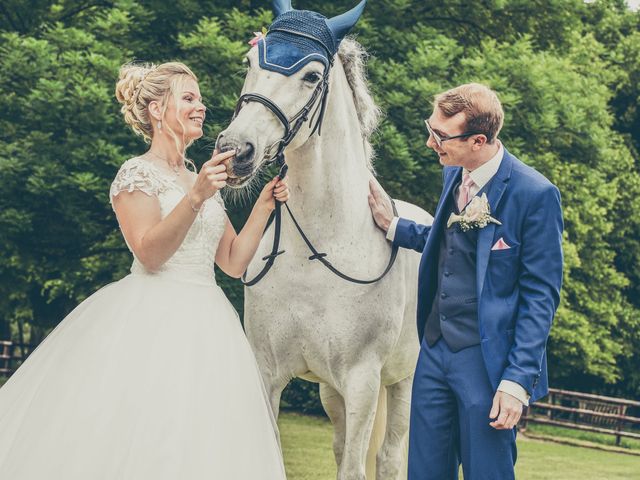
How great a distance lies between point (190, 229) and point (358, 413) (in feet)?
4.16

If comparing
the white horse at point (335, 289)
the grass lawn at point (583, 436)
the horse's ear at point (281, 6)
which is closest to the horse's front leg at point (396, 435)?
the white horse at point (335, 289)

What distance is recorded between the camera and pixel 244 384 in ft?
14.3

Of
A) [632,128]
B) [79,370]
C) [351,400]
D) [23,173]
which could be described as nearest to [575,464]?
[23,173]

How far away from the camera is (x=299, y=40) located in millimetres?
4539

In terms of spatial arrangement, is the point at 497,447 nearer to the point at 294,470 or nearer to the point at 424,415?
the point at 424,415

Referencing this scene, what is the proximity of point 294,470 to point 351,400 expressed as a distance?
759 cm

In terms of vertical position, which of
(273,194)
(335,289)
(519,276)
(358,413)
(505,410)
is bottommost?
(358,413)

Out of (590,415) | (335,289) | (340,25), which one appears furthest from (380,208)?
(590,415)

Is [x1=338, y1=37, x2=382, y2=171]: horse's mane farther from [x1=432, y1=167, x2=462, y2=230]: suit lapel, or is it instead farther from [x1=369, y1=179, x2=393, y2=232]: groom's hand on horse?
[x1=432, y1=167, x2=462, y2=230]: suit lapel

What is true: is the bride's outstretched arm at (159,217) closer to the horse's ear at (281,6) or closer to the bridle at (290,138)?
the bridle at (290,138)

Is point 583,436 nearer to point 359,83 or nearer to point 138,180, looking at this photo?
point 359,83

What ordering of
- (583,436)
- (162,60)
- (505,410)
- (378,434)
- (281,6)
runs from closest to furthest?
(505,410) < (281,6) < (378,434) < (162,60) < (583,436)

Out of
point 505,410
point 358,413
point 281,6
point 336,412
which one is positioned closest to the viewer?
point 505,410

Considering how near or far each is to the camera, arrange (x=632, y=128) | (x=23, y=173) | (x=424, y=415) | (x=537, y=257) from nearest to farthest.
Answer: (x=537, y=257)
(x=424, y=415)
(x=23, y=173)
(x=632, y=128)
